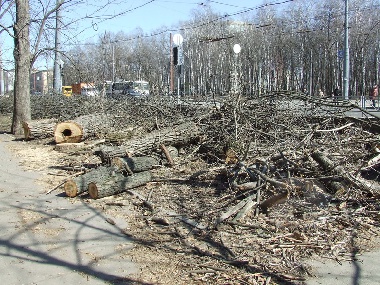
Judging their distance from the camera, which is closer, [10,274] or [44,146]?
[10,274]

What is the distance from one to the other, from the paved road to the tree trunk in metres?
9.00

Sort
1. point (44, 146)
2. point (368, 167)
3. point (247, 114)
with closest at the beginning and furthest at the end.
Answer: point (368, 167)
point (247, 114)
point (44, 146)

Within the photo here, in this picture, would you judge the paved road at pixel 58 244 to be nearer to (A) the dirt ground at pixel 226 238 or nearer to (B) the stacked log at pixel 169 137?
(A) the dirt ground at pixel 226 238

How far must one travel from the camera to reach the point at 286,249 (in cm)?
459

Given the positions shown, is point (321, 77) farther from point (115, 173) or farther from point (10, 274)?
point (10, 274)

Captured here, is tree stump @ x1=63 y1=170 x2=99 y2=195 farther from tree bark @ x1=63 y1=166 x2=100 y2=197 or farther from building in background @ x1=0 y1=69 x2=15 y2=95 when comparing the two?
building in background @ x1=0 y1=69 x2=15 y2=95

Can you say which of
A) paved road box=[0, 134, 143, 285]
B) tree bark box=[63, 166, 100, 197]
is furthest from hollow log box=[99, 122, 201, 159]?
paved road box=[0, 134, 143, 285]

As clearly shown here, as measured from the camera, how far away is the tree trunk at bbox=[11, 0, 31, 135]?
49.6 ft

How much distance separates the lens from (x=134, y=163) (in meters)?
7.99

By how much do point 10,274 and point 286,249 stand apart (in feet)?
9.18

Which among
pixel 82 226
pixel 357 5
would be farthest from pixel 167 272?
pixel 357 5

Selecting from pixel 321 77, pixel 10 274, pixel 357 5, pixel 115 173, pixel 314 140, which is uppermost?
pixel 357 5

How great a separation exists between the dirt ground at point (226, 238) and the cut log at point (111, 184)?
0.12 metres

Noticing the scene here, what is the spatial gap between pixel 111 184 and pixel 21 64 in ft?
33.9
